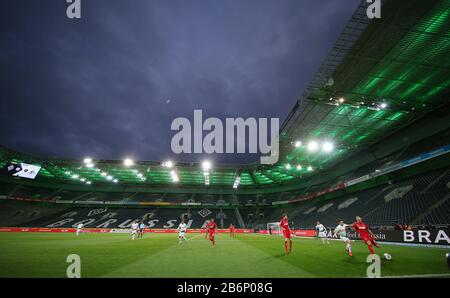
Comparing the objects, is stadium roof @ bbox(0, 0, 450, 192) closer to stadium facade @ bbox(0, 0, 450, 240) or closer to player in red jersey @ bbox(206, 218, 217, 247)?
stadium facade @ bbox(0, 0, 450, 240)

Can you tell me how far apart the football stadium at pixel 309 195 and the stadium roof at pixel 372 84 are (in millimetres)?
111

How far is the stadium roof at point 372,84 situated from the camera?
15367mm

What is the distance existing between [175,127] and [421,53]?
877 inches

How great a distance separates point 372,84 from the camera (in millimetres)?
21328

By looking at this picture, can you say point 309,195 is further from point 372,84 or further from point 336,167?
point 372,84

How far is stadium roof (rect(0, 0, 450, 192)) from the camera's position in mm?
15367

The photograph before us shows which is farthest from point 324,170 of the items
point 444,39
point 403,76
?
point 444,39

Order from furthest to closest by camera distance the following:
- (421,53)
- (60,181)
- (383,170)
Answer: (60,181) < (383,170) < (421,53)

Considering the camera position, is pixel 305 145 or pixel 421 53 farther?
pixel 305 145

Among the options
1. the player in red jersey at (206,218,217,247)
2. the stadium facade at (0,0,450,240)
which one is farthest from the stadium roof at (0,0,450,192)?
the player in red jersey at (206,218,217,247)

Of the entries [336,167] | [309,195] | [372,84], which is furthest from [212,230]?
[336,167]

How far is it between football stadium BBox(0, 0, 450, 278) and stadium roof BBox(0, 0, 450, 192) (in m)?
0.11

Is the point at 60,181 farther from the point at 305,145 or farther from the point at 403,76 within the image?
the point at 403,76

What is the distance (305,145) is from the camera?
34.7 meters
